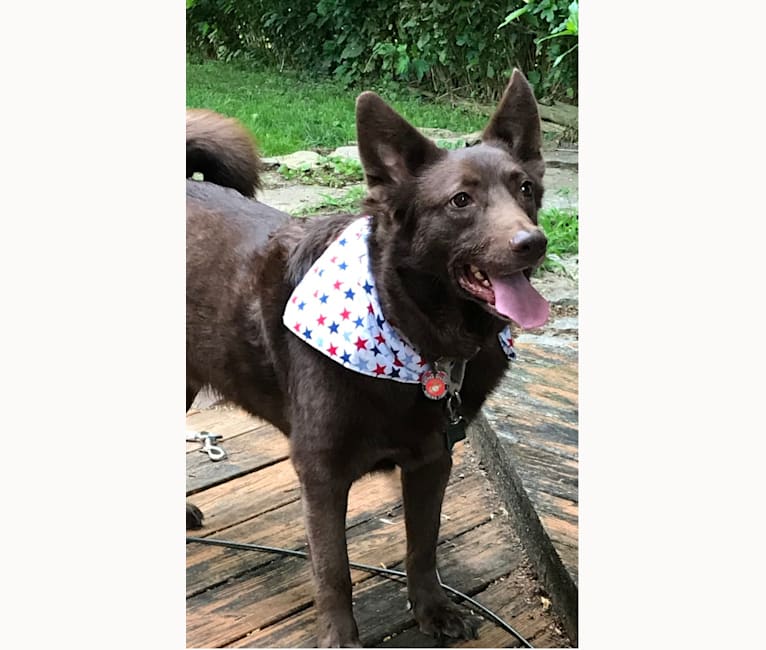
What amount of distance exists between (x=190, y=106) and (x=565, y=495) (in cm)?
122

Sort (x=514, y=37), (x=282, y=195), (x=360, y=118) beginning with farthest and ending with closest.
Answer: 1. (x=282, y=195)
2. (x=514, y=37)
3. (x=360, y=118)

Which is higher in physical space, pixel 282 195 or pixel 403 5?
pixel 403 5

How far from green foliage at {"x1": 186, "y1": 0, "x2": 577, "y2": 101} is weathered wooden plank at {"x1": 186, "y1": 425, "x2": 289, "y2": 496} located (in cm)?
100

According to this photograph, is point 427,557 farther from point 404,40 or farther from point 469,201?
point 404,40

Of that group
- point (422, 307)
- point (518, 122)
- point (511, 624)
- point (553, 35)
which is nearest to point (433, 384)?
point (422, 307)

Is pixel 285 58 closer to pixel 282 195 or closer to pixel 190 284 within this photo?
pixel 190 284

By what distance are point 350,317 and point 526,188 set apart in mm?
389

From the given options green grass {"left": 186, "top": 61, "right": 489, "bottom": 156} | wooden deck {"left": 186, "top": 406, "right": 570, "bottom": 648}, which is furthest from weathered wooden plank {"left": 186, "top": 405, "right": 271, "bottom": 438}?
green grass {"left": 186, "top": 61, "right": 489, "bottom": 156}

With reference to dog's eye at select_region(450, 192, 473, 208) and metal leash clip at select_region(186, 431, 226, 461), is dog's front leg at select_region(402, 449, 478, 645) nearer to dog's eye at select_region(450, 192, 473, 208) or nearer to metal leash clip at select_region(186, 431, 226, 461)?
dog's eye at select_region(450, 192, 473, 208)

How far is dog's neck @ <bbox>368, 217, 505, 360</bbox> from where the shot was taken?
1.83 m

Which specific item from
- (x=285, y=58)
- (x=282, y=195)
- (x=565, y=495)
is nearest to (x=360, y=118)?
(x=285, y=58)

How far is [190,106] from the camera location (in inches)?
92.4

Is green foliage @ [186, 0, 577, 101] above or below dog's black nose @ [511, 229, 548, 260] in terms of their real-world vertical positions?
above

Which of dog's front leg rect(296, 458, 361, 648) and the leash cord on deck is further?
the leash cord on deck
